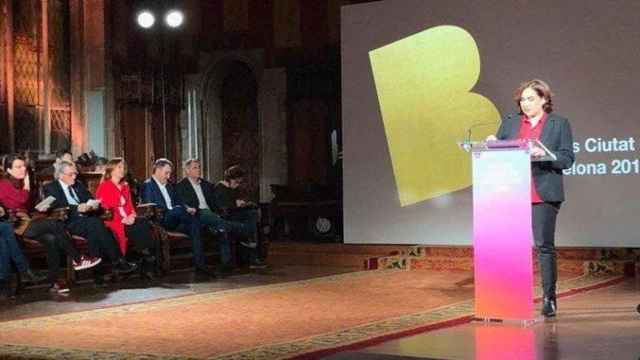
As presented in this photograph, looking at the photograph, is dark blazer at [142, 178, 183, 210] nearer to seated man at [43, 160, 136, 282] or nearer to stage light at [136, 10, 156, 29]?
seated man at [43, 160, 136, 282]

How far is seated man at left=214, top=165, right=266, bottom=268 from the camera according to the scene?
9484 mm

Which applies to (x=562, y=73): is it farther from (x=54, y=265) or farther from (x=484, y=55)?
(x=54, y=265)

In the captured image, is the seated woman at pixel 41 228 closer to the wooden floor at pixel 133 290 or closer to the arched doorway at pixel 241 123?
the wooden floor at pixel 133 290

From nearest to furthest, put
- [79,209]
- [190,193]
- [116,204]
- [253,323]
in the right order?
[253,323], [79,209], [116,204], [190,193]

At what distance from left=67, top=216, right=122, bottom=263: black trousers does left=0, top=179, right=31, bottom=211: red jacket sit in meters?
0.46

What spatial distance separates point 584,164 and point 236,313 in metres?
4.25

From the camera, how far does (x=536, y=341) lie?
15.8ft

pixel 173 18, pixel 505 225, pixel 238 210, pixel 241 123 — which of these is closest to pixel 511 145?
pixel 505 225

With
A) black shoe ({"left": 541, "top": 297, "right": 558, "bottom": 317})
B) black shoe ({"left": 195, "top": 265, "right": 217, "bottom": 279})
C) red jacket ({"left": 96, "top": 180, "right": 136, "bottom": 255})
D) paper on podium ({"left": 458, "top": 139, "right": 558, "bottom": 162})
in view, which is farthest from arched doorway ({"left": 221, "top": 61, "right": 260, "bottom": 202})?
paper on podium ({"left": 458, "top": 139, "right": 558, "bottom": 162})

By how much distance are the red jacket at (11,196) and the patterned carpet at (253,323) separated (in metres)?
1.59

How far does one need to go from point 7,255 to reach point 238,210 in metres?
2.80

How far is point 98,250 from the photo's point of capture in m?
8.11

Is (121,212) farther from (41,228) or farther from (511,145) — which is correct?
(511,145)

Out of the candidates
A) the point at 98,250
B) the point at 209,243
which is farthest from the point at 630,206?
the point at 98,250
